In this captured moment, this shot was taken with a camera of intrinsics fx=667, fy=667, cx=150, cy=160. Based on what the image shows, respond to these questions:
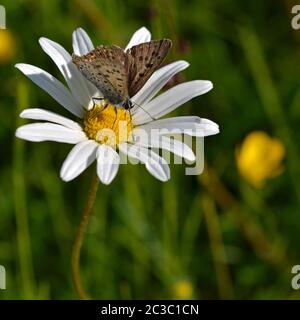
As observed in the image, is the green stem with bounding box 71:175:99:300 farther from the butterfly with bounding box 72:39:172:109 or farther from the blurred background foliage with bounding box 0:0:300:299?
the blurred background foliage with bounding box 0:0:300:299

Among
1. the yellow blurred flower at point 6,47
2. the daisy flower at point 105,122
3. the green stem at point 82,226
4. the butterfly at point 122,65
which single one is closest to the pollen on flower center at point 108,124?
the daisy flower at point 105,122

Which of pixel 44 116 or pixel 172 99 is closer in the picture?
pixel 44 116

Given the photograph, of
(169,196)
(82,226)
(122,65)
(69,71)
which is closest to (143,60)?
(122,65)

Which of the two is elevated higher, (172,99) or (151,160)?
(172,99)

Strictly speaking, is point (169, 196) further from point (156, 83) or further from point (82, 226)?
point (82, 226)

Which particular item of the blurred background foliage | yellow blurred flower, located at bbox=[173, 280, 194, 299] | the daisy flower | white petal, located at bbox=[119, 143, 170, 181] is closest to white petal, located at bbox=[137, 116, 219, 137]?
the daisy flower

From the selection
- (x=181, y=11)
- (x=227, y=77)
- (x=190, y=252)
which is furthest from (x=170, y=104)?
(x=181, y=11)

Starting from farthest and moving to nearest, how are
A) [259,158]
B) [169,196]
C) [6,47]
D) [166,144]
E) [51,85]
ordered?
[6,47] < [259,158] < [169,196] < [51,85] < [166,144]
